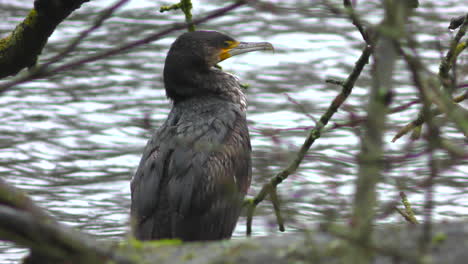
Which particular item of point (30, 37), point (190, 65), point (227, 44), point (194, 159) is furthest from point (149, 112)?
point (30, 37)

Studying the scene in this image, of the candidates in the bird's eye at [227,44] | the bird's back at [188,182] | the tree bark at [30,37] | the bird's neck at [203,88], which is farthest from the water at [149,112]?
the tree bark at [30,37]

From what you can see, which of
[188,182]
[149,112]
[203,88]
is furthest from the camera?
[149,112]

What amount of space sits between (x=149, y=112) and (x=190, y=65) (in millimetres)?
3356

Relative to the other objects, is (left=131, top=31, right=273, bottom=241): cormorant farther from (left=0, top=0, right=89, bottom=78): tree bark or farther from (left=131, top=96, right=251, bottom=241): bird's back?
(left=0, top=0, right=89, bottom=78): tree bark

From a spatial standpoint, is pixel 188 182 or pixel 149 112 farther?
pixel 149 112

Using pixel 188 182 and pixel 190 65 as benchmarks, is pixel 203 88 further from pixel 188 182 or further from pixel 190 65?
pixel 188 182

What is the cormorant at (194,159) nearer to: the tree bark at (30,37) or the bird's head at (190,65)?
the bird's head at (190,65)

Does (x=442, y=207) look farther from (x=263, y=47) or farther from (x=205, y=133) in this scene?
(x=205, y=133)

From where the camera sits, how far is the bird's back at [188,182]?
493 cm

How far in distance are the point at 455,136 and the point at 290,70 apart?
2.62 meters

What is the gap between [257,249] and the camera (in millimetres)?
2928

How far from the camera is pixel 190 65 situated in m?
5.96

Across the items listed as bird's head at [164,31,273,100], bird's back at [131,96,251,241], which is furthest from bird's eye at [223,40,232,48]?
bird's back at [131,96,251,241]

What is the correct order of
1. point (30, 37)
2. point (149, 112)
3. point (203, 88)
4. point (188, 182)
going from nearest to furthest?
point (30, 37) → point (188, 182) → point (203, 88) → point (149, 112)
